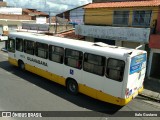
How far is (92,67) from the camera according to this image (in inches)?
376

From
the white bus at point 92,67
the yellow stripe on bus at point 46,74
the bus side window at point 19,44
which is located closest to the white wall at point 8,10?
the bus side window at point 19,44

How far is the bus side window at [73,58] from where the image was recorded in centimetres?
1005

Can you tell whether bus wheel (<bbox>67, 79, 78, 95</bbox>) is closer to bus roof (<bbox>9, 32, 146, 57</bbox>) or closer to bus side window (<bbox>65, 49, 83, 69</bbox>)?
bus side window (<bbox>65, 49, 83, 69</bbox>)

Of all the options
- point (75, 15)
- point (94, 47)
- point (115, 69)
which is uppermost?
point (75, 15)

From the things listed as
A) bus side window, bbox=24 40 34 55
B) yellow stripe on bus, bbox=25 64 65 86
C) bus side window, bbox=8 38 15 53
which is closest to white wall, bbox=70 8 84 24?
bus side window, bbox=8 38 15 53

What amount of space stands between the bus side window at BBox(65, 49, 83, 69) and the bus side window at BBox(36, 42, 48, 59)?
1.82 meters

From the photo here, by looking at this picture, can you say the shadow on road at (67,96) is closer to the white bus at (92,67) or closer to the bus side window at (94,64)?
the white bus at (92,67)

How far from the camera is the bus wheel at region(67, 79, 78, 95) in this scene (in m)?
10.6

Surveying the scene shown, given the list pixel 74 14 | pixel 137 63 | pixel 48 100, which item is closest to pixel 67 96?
pixel 48 100

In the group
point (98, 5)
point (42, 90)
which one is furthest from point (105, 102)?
point (98, 5)

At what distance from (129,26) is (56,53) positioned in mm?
7877

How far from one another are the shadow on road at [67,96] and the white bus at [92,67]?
410 mm

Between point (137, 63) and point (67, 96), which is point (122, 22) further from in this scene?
point (67, 96)

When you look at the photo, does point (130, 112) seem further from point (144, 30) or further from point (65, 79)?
point (144, 30)
